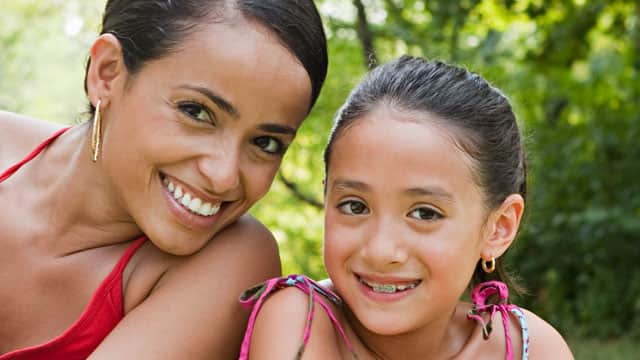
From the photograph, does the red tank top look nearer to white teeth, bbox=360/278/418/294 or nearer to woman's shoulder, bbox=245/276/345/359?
woman's shoulder, bbox=245/276/345/359

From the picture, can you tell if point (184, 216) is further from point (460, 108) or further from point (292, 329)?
point (460, 108)

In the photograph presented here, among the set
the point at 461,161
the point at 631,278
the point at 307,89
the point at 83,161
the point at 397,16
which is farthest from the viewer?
the point at 631,278

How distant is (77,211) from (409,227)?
3.28ft

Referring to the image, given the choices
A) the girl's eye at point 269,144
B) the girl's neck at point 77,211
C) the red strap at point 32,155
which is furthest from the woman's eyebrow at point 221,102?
the red strap at point 32,155

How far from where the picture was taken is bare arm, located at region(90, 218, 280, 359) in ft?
8.13

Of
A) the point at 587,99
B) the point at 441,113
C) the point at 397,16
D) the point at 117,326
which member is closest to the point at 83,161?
the point at 117,326

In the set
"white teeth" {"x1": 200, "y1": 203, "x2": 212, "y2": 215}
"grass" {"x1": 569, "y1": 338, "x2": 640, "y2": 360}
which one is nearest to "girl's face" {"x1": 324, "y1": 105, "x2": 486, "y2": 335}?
"white teeth" {"x1": 200, "y1": 203, "x2": 212, "y2": 215}

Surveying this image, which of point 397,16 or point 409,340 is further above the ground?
point 397,16

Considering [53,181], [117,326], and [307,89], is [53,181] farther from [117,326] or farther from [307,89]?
[307,89]

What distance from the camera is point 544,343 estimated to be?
103 inches

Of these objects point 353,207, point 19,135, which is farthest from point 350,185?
point 19,135

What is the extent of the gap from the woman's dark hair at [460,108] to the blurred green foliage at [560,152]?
281 cm

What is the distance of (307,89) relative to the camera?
256 centimetres

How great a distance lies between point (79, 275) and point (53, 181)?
299 mm
